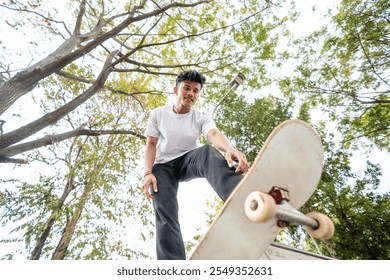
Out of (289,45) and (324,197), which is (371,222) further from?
(289,45)

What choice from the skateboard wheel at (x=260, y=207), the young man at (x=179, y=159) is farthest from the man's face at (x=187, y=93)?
the skateboard wheel at (x=260, y=207)

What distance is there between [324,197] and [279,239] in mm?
3672

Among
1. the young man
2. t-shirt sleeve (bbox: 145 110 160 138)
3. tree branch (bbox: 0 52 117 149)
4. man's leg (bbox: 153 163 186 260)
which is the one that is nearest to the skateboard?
the young man

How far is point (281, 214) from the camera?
91 centimetres

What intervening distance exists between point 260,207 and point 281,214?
0.44ft

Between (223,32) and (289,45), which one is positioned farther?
(289,45)

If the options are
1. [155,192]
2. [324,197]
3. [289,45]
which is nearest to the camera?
[155,192]

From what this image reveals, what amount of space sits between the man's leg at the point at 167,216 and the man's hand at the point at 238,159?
0.69 metres

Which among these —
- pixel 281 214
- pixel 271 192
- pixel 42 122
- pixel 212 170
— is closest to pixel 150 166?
pixel 212 170

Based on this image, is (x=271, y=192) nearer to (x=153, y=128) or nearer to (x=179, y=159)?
(x=179, y=159)

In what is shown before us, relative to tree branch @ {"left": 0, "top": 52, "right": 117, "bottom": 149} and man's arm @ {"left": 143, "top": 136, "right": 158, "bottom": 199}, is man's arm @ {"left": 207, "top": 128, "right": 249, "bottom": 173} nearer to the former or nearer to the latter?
man's arm @ {"left": 143, "top": 136, "right": 158, "bottom": 199}

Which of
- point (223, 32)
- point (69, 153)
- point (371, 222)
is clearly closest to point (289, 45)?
point (223, 32)

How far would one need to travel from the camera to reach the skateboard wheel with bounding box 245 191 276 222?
0.82m
